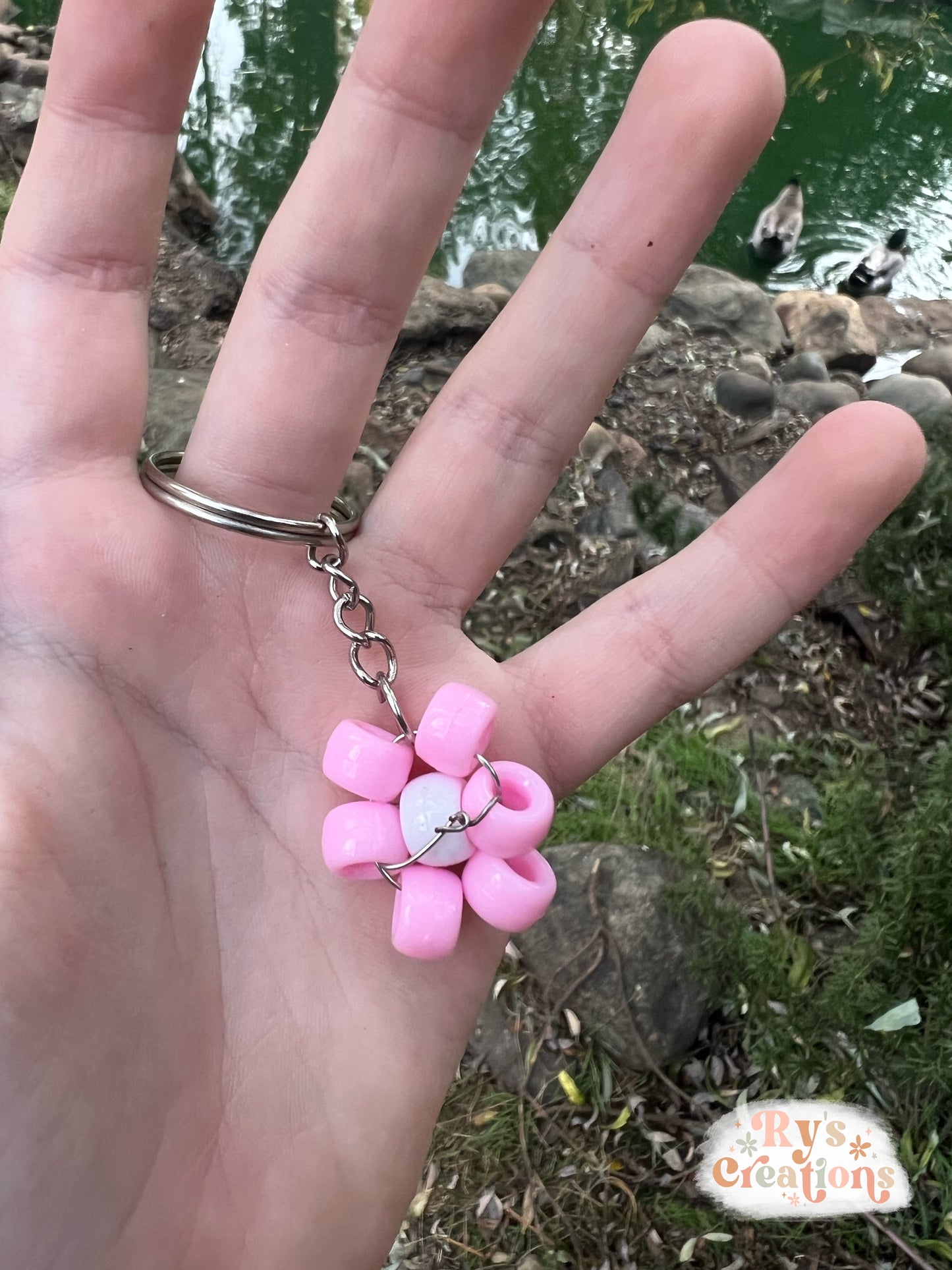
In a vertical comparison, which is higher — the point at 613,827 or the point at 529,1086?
the point at 613,827

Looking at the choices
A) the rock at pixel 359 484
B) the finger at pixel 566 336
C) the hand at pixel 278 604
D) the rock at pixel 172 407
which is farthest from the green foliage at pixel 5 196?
the finger at pixel 566 336

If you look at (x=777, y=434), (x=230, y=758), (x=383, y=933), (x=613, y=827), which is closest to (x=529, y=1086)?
(x=613, y=827)

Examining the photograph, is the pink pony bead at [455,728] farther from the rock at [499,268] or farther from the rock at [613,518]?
the rock at [499,268]

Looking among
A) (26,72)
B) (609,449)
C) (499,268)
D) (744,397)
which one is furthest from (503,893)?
(26,72)

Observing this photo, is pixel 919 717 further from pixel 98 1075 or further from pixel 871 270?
pixel 871 270

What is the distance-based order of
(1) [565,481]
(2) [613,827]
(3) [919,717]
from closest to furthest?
(2) [613,827]
(3) [919,717]
(1) [565,481]
